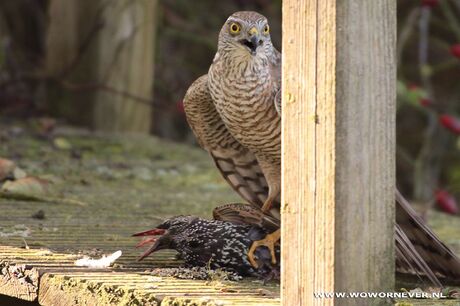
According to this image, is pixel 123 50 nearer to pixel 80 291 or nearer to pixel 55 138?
pixel 55 138

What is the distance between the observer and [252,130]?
14.0ft

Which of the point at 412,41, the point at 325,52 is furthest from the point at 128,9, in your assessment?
the point at 325,52

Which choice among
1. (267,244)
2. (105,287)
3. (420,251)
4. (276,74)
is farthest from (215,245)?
(276,74)

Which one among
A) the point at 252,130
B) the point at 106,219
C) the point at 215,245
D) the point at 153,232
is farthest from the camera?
the point at 106,219

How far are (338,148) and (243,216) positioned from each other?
1422 mm

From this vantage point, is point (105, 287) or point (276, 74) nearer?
point (105, 287)

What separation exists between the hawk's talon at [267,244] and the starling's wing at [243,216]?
123mm

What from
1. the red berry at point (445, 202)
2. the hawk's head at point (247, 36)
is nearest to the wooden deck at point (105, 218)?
the hawk's head at point (247, 36)

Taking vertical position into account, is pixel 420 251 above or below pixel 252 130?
below

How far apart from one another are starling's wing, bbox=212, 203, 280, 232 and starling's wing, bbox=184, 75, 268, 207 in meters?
0.62

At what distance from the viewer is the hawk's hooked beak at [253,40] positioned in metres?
4.30

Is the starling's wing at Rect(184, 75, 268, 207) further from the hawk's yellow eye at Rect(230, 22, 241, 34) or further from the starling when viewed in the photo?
the starling

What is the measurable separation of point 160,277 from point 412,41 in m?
7.94

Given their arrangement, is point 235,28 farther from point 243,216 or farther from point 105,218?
point 105,218
